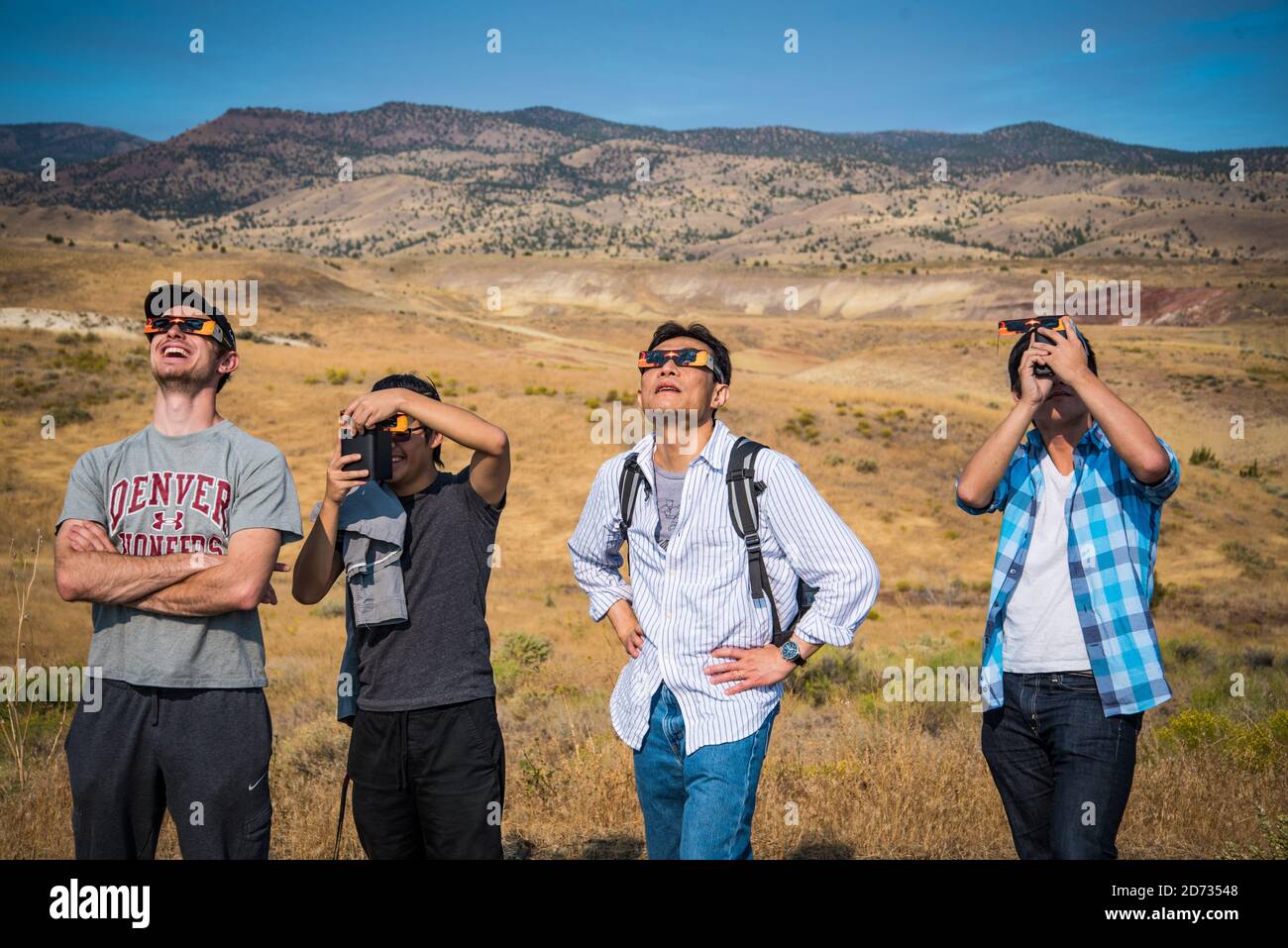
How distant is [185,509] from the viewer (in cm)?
337

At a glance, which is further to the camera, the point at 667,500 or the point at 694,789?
the point at 667,500

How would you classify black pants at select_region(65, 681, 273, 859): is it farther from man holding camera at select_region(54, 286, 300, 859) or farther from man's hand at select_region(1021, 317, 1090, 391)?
man's hand at select_region(1021, 317, 1090, 391)

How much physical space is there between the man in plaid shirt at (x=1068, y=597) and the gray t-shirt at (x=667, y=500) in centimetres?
101

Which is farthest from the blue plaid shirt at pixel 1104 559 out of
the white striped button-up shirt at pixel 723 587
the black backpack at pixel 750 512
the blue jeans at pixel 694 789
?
the blue jeans at pixel 694 789

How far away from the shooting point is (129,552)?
3369mm

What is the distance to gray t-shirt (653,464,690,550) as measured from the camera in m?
3.48

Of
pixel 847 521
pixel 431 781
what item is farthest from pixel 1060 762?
pixel 847 521

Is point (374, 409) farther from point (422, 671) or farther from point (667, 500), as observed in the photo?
point (667, 500)

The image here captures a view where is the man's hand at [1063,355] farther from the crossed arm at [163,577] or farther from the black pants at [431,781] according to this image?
the crossed arm at [163,577]

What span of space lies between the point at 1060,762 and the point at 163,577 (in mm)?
2934

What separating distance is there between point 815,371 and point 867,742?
5319cm

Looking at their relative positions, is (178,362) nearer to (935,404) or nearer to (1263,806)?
(1263,806)

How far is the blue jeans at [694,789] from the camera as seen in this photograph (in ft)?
10.4

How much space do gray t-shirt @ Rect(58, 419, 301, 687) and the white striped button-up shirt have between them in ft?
4.04
